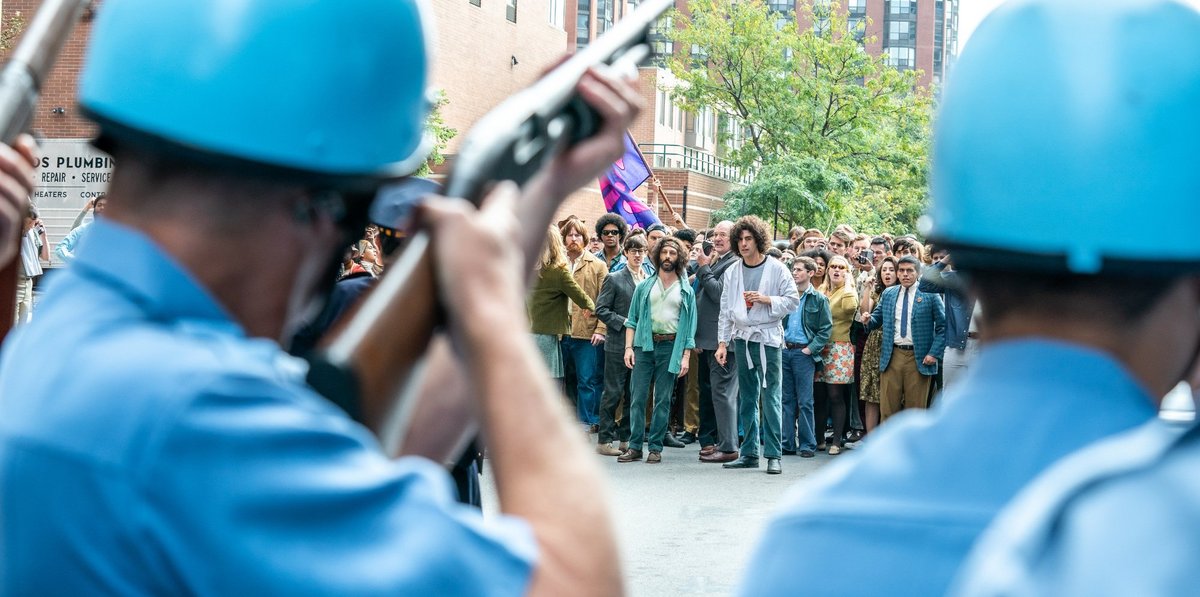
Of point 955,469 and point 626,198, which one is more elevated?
point 626,198

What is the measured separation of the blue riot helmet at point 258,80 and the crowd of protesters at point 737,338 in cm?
1027

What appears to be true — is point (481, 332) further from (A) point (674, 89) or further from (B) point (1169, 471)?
(A) point (674, 89)

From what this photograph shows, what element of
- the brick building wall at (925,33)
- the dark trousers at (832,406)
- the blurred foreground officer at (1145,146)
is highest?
the brick building wall at (925,33)

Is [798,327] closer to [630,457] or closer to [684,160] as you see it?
[630,457]

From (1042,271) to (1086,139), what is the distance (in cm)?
13

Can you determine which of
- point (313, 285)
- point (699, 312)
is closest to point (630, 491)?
point (699, 312)

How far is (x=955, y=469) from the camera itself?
4.42ft

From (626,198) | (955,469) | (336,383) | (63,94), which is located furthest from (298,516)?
(63,94)

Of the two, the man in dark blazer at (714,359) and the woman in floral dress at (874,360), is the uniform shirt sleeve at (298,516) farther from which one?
the woman in floral dress at (874,360)

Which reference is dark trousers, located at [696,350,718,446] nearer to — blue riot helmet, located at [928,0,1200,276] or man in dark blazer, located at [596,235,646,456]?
man in dark blazer, located at [596,235,646,456]

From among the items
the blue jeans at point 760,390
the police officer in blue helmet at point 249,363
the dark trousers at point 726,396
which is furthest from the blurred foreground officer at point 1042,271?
the dark trousers at point 726,396

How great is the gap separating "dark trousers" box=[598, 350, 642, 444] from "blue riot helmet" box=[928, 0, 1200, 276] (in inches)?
470

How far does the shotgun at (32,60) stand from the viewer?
2125 mm

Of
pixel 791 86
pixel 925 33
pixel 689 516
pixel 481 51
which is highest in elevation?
pixel 925 33
